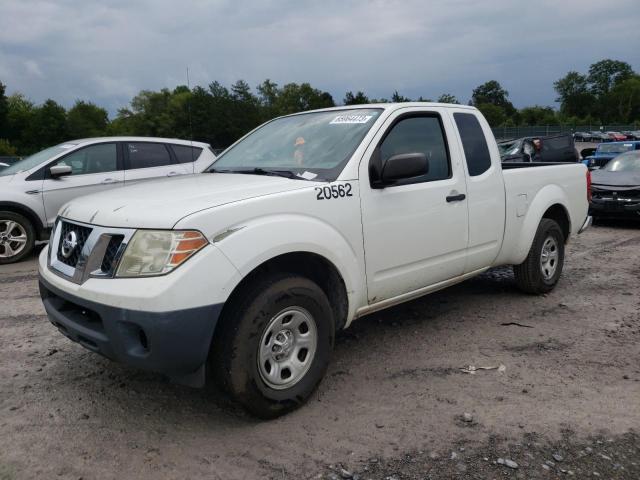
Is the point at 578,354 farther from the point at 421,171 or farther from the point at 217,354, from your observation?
the point at 217,354

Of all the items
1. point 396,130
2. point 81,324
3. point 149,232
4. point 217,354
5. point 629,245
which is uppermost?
point 396,130

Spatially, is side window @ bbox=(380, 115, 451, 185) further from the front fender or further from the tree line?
the tree line

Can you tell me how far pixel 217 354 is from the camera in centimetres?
288

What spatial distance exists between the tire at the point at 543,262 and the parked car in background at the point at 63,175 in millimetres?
4233

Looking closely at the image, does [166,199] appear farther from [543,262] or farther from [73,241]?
[543,262]

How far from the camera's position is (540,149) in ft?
54.2

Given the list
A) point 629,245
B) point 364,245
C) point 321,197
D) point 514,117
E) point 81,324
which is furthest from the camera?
point 514,117

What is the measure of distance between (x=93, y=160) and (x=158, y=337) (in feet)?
20.5

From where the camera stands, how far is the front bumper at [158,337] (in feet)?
8.70

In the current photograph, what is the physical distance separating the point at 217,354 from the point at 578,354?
2.75 m

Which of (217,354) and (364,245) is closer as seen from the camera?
(217,354)

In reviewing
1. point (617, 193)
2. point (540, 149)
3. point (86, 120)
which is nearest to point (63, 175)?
point (617, 193)

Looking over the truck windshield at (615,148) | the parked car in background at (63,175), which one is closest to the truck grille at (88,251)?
the parked car in background at (63,175)

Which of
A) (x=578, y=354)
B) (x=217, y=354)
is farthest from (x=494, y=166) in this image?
(x=217, y=354)
